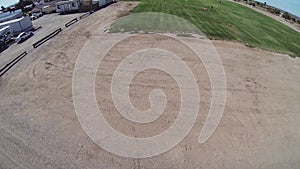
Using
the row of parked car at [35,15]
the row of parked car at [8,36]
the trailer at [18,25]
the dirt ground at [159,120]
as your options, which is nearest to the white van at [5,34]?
the row of parked car at [8,36]

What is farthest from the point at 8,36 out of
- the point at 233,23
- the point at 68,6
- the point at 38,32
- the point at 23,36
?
the point at 233,23

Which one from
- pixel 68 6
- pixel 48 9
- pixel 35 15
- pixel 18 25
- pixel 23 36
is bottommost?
pixel 35 15

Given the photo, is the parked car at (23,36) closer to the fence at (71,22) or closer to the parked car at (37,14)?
the fence at (71,22)

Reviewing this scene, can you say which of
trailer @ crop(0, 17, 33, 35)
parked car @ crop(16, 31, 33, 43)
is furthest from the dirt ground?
trailer @ crop(0, 17, 33, 35)

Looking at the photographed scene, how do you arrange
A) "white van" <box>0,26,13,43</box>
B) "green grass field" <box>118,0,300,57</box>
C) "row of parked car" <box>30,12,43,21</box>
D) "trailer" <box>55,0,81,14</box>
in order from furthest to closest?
"trailer" <box>55,0,81,14</box> < "row of parked car" <box>30,12,43,21</box> < "white van" <box>0,26,13,43</box> < "green grass field" <box>118,0,300,57</box>

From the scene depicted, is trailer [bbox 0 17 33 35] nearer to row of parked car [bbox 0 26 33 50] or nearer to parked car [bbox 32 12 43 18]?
row of parked car [bbox 0 26 33 50]

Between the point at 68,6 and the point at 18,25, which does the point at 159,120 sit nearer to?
the point at 18,25
